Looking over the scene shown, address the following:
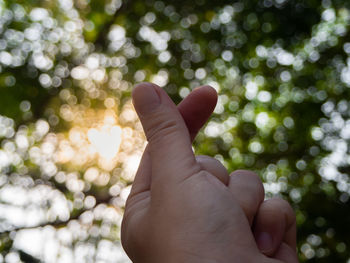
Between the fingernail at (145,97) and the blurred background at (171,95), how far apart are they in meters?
6.08

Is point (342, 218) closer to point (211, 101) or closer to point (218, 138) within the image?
point (218, 138)

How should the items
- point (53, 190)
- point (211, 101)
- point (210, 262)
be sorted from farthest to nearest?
point (53, 190) < point (211, 101) < point (210, 262)

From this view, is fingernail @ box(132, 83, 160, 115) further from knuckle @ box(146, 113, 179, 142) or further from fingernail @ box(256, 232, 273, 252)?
fingernail @ box(256, 232, 273, 252)

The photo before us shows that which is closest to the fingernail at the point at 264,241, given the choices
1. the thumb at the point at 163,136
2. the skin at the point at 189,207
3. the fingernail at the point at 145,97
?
the skin at the point at 189,207

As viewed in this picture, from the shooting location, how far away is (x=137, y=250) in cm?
172

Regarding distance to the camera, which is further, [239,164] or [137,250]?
[239,164]

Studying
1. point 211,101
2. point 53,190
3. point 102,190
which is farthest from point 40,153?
point 211,101

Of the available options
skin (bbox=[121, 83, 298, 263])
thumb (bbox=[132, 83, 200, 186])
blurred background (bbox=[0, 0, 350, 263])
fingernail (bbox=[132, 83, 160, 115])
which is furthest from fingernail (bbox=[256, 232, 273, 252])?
blurred background (bbox=[0, 0, 350, 263])

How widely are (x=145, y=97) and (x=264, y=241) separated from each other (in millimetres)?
907

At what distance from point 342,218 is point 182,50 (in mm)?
5330

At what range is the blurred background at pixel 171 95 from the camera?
7.83 metres

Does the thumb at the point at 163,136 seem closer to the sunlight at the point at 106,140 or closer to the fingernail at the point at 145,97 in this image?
the fingernail at the point at 145,97

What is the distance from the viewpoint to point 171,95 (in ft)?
28.3

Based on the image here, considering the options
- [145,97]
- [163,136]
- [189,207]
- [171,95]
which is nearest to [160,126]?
[163,136]
